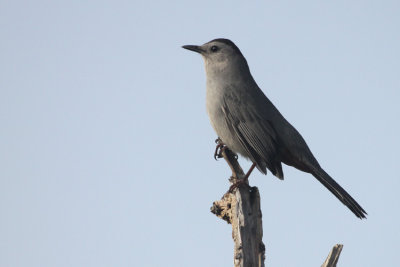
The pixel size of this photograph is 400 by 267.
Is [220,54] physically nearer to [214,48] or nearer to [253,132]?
[214,48]

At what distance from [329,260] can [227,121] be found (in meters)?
2.76

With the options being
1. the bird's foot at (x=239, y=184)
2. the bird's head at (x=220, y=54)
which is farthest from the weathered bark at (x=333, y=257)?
the bird's head at (x=220, y=54)

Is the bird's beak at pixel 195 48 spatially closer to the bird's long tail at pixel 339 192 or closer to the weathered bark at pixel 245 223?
the bird's long tail at pixel 339 192

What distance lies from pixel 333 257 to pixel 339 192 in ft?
7.24

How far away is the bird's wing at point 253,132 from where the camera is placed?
7.07 metres

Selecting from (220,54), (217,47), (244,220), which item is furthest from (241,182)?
(217,47)

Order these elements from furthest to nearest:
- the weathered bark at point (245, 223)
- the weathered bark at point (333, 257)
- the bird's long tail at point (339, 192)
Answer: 1. the bird's long tail at point (339, 192)
2. the weathered bark at point (245, 223)
3. the weathered bark at point (333, 257)

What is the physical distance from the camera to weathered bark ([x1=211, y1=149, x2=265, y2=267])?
5.33m

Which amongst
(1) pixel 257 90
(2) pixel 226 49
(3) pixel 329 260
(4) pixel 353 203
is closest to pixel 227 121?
(1) pixel 257 90

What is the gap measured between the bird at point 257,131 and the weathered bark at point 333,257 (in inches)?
77.9

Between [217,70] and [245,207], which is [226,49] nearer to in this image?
[217,70]

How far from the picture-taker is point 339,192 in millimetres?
7160

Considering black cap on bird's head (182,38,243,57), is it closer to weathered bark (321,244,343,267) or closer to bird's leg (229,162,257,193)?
bird's leg (229,162,257,193)

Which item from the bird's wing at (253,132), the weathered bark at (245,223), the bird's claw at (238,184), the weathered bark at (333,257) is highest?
the bird's wing at (253,132)
